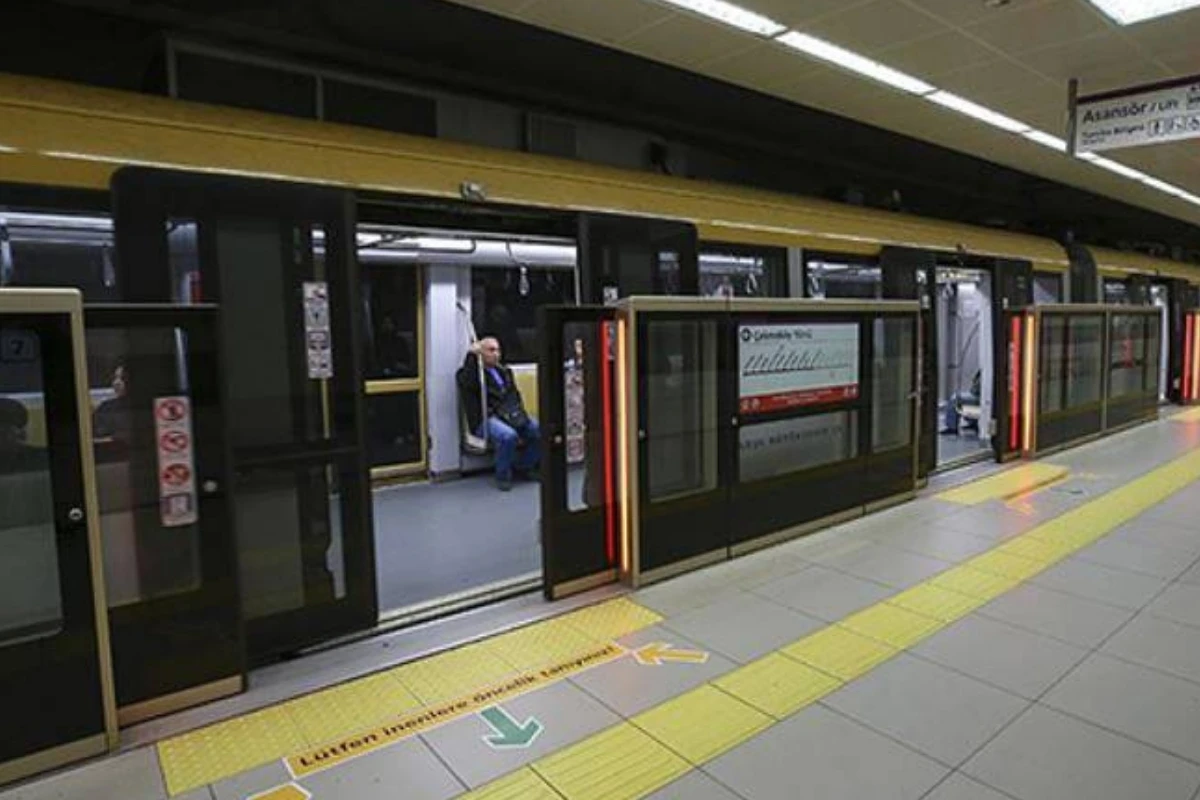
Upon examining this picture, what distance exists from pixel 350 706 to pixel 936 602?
2813 mm

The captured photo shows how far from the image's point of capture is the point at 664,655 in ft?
10.4

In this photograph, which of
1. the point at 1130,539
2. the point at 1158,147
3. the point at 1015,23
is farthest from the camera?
the point at 1158,147

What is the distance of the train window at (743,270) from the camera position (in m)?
4.66

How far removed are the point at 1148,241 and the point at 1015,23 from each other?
11.9 meters

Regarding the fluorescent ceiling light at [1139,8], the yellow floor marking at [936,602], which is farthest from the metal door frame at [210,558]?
the fluorescent ceiling light at [1139,8]

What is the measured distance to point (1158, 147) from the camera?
22.7ft

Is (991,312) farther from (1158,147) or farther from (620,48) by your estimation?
(620,48)

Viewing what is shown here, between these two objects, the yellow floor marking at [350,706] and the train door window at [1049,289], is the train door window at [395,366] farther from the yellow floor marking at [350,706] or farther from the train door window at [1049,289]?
the train door window at [1049,289]

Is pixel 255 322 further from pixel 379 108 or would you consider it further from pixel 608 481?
pixel 608 481

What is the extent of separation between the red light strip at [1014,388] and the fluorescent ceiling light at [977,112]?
6.05ft

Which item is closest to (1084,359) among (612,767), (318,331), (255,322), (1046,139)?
(1046,139)

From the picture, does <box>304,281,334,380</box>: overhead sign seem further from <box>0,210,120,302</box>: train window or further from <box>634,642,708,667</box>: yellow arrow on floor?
<box>634,642,708,667</box>: yellow arrow on floor

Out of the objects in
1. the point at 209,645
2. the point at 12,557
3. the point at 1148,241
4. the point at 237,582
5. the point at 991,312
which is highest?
the point at 1148,241

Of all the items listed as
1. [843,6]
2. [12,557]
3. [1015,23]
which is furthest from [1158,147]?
[12,557]
